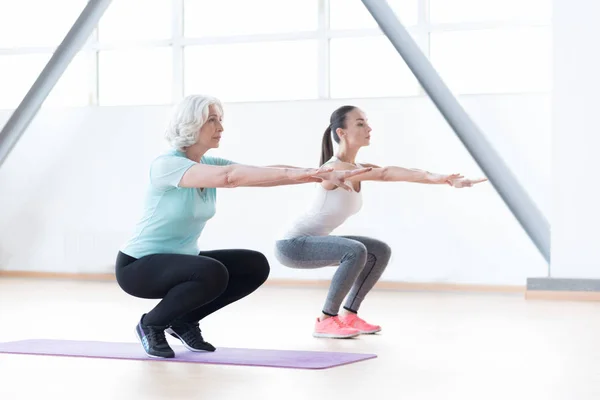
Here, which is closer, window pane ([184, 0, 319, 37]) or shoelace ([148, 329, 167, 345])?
shoelace ([148, 329, 167, 345])

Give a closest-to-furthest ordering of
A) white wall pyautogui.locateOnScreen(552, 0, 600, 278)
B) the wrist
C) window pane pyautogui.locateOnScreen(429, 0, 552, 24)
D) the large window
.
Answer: the wrist → white wall pyautogui.locateOnScreen(552, 0, 600, 278) → window pane pyautogui.locateOnScreen(429, 0, 552, 24) → the large window

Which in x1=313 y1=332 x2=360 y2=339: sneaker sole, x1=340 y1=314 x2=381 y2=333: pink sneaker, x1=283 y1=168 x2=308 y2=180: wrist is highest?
x1=283 y1=168 x2=308 y2=180: wrist

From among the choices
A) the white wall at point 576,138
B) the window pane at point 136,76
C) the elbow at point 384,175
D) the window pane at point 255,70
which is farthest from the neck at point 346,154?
the window pane at point 136,76

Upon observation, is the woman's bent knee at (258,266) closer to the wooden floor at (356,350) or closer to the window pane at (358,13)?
the wooden floor at (356,350)

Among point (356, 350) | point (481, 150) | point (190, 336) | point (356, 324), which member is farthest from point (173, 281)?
point (481, 150)

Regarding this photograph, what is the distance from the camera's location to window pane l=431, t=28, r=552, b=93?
22.1 ft

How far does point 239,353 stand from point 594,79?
3483 mm

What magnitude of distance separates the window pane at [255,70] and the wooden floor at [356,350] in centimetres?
174

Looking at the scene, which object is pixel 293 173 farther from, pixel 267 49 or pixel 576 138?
pixel 267 49

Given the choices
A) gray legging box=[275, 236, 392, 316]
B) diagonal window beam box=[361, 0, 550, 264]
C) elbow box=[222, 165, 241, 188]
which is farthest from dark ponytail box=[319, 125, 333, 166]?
diagonal window beam box=[361, 0, 550, 264]

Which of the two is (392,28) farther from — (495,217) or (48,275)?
(48,275)

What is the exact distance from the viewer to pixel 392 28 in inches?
255

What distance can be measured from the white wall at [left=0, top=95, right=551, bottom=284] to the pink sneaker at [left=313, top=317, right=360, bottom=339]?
2854 millimetres

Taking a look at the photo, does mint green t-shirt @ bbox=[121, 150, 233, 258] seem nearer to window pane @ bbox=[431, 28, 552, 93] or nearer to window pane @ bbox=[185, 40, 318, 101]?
window pane @ bbox=[431, 28, 552, 93]
